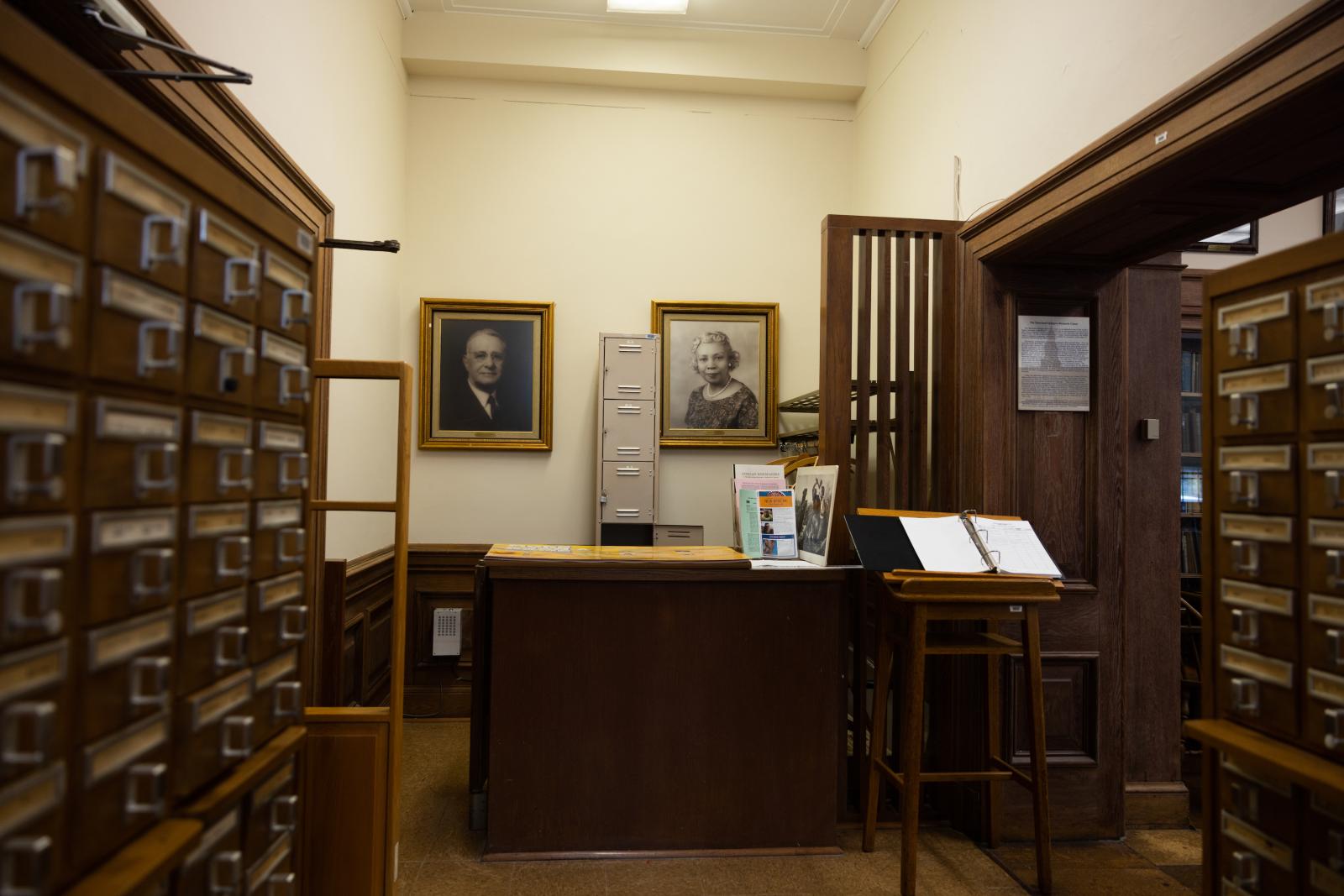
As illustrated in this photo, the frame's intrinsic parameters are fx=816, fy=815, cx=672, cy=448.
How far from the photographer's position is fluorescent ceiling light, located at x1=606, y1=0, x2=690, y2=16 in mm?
4281

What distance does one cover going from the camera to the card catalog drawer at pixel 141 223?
90 cm

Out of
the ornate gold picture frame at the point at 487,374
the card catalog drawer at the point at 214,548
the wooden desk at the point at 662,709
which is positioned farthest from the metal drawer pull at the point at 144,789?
the ornate gold picture frame at the point at 487,374

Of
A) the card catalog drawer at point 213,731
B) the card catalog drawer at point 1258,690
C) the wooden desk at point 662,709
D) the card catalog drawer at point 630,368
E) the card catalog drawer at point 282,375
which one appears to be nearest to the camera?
the card catalog drawer at point 213,731

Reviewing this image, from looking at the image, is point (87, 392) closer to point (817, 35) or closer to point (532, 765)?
point (532, 765)

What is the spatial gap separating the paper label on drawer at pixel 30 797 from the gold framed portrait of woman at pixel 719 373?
3.80 m

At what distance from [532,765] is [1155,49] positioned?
2.75 meters

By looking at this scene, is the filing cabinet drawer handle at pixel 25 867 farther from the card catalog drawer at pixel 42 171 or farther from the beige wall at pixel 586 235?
the beige wall at pixel 586 235

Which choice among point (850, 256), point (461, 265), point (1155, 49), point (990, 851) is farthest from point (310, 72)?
point (990, 851)

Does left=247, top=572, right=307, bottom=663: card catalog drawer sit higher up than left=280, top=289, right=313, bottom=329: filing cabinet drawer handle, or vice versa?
left=280, top=289, right=313, bottom=329: filing cabinet drawer handle

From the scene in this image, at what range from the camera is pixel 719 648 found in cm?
264

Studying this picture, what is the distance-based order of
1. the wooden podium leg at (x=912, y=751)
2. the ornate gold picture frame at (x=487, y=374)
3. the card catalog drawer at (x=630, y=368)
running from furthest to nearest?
the ornate gold picture frame at (x=487, y=374) → the card catalog drawer at (x=630, y=368) → the wooden podium leg at (x=912, y=751)

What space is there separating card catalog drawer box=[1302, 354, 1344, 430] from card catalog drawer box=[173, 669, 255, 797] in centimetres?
179

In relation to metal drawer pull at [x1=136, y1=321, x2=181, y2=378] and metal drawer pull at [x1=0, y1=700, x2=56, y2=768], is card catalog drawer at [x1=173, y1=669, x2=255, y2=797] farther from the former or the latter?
metal drawer pull at [x1=136, y1=321, x2=181, y2=378]

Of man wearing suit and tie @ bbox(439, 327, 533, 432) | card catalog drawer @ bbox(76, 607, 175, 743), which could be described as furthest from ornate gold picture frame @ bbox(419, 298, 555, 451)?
card catalog drawer @ bbox(76, 607, 175, 743)
